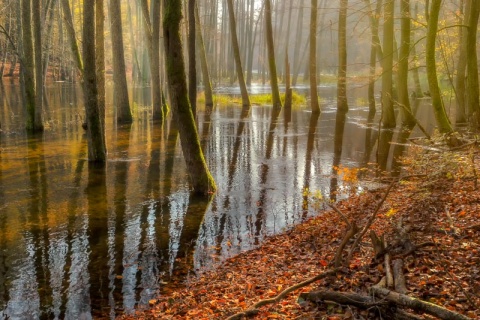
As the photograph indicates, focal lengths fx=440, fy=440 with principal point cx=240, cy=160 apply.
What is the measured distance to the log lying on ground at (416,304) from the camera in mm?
3471

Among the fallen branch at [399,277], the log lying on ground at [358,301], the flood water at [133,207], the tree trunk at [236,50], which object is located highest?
the tree trunk at [236,50]

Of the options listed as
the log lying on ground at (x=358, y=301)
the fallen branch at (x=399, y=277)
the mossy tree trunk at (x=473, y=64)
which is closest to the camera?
the log lying on ground at (x=358, y=301)

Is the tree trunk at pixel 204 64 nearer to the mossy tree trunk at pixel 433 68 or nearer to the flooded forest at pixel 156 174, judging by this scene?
the flooded forest at pixel 156 174

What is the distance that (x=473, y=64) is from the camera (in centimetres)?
1381

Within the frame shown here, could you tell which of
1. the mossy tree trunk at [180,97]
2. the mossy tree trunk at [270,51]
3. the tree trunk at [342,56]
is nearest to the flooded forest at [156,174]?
the mossy tree trunk at [180,97]

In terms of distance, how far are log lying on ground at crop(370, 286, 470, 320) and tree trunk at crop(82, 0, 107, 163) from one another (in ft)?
33.6

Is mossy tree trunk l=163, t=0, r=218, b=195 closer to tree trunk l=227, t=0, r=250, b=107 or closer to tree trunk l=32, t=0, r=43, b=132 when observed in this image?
tree trunk l=32, t=0, r=43, b=132

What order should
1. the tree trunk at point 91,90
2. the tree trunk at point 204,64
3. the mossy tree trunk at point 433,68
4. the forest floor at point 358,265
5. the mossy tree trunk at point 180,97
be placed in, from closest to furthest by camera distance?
the forest floor at point 358,265 < the mossy tree trunk at point 180,97 < the mossy tree trunk at point 433,68 < the tree trunk at point 91,90 < the tree trunk at point 204,64

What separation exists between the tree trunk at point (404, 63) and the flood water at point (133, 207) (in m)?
2.64

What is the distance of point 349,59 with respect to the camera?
70312 millimetres

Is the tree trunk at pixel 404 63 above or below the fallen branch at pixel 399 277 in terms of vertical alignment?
above

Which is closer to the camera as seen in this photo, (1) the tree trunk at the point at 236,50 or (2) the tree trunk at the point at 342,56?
(2) the tree trunk at the point at 342,56

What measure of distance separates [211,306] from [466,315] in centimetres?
261

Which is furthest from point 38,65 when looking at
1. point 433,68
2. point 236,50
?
point 433,68
